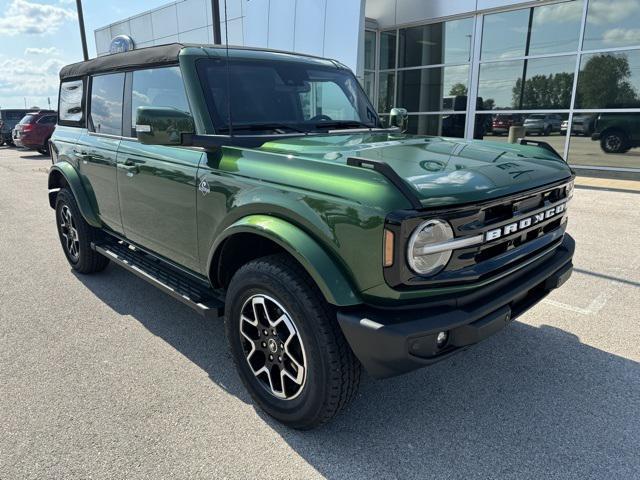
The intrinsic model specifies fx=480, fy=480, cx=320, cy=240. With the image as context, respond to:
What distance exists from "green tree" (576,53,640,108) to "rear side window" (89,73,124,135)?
38.6ft

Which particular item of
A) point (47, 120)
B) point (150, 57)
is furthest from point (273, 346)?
point (47, 120)

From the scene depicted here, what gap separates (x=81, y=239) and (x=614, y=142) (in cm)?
1235

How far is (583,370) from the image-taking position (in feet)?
10.2

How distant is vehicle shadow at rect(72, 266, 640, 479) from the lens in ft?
7.57

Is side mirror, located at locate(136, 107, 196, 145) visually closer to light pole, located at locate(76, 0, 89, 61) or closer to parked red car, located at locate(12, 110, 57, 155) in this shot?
parked red car, located at locate(12, 110, 57, 155)

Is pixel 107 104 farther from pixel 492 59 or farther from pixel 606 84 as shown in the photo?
pixel 606 84

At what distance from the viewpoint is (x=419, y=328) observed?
6.64ft

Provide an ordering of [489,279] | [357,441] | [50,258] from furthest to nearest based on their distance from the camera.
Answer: [50,258], [357,441], [489,279]

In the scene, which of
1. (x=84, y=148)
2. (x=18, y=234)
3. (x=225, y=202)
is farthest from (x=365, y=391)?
(x=18, y=234)

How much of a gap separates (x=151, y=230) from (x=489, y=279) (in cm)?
244

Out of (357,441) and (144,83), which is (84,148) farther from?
(357,441)

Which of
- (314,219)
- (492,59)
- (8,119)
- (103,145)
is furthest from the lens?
(8,119)

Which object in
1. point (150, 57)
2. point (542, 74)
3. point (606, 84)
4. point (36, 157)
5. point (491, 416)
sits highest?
point (542, 74)

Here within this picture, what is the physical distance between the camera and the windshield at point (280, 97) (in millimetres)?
3072
